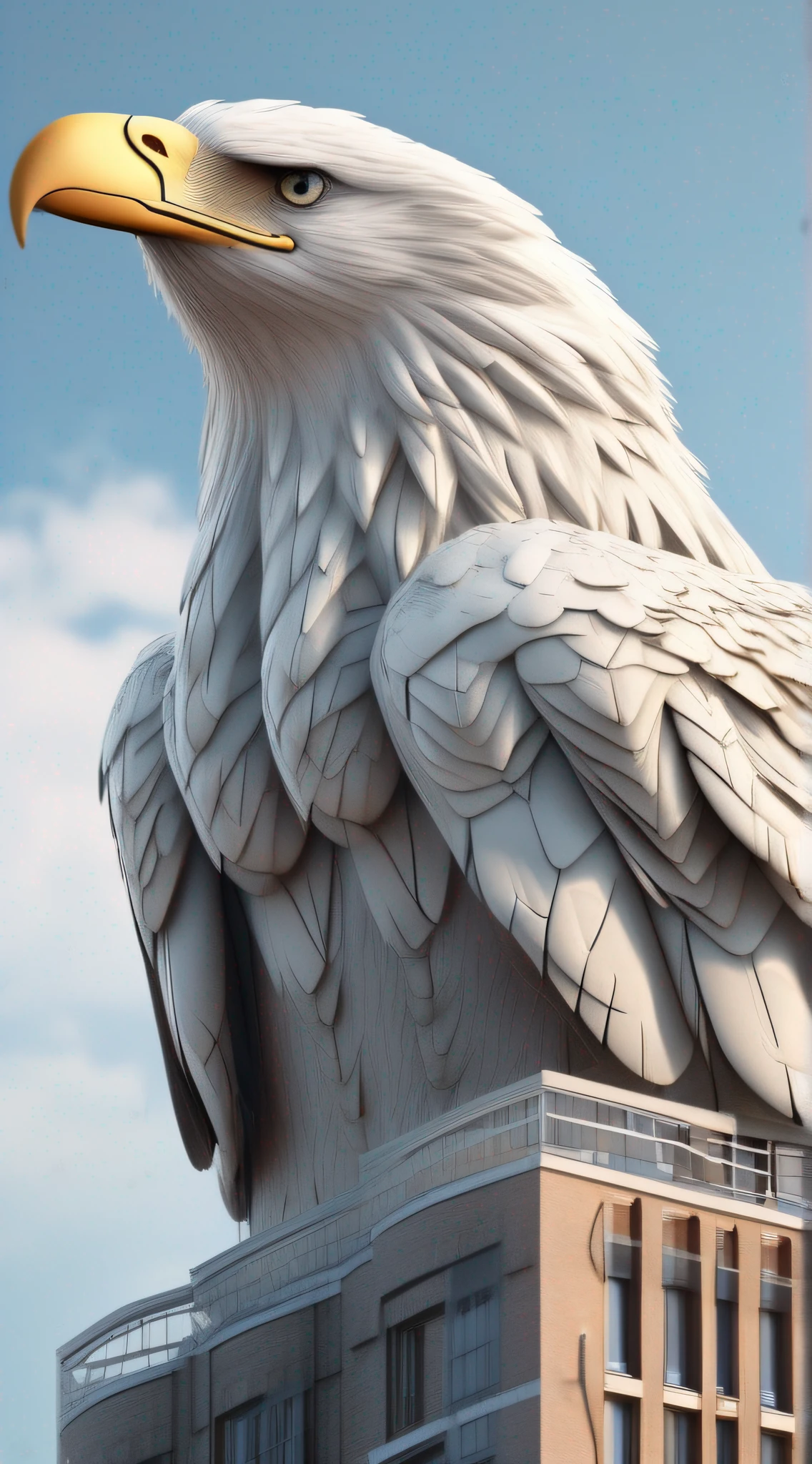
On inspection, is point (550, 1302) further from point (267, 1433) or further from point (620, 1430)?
point (267, 1433)

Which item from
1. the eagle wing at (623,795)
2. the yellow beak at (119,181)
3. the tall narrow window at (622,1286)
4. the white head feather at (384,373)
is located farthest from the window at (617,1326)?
the yellow beak at (119,181)

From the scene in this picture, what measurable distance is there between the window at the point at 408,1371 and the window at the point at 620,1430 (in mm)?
428

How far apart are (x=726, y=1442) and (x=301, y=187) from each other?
3.06 m

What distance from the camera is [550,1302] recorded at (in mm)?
4203

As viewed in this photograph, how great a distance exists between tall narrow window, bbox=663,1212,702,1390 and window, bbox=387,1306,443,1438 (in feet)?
1.56

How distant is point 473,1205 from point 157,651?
6.68 feet

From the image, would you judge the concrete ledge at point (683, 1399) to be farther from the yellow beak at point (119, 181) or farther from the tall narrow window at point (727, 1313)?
the yellow beak at point (119, 181)

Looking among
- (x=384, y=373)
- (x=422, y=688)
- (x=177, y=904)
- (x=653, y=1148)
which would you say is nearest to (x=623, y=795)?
(x=422, y=688)

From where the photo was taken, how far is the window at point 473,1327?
430cm

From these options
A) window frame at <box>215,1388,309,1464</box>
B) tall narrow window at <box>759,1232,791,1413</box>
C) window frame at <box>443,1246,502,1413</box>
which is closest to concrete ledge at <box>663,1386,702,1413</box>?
tall narrow window at <box>759,1232,791,1413</box>

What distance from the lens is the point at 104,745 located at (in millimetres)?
5750

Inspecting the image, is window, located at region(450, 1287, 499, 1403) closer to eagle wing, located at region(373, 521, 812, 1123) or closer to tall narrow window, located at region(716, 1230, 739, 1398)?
tall narrow window, located at region(716, 1230, 739, 1398)

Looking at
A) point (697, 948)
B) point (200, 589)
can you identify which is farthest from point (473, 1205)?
point (200, 589)

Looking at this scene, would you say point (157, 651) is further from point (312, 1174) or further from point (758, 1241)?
point (758, 1241)
